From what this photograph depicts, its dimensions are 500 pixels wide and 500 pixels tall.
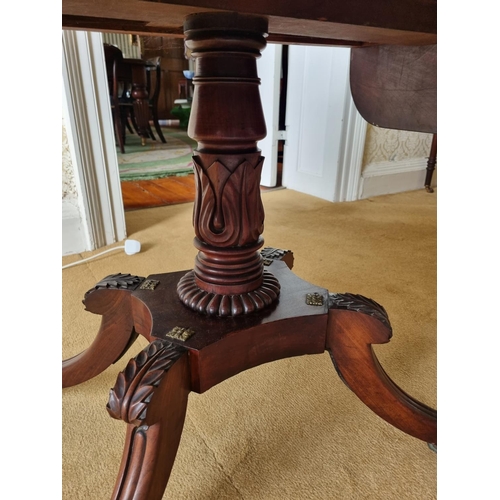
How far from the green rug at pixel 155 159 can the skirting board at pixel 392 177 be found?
884 millimetres

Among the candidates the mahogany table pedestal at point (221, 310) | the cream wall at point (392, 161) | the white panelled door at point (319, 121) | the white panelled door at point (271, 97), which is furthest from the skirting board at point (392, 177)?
the mahogany table pedestal at point (221, 310)

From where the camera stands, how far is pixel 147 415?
17.7 inches

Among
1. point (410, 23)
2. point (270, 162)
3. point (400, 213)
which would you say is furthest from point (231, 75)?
point (270, 162)

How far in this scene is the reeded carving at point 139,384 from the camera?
1.47 feet

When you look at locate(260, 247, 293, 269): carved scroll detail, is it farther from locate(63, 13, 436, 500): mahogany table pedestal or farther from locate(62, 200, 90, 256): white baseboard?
locate(62, 200, 90, 256): white baseboard

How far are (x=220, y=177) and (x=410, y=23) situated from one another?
0.85 ft

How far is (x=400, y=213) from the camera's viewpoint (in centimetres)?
191

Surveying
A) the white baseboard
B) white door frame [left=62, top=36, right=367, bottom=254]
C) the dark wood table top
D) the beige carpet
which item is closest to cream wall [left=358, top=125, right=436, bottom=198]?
the beige carpet

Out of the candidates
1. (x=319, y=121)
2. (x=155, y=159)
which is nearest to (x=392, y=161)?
(x=319, y=121)

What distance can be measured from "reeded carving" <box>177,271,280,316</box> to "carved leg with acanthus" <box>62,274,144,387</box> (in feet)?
0.35

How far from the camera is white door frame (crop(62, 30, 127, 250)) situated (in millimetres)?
1227

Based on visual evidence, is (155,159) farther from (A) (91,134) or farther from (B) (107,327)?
(B) (107,327)

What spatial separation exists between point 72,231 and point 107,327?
784mm

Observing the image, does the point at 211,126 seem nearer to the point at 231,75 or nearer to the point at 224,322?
the point at 231,75
